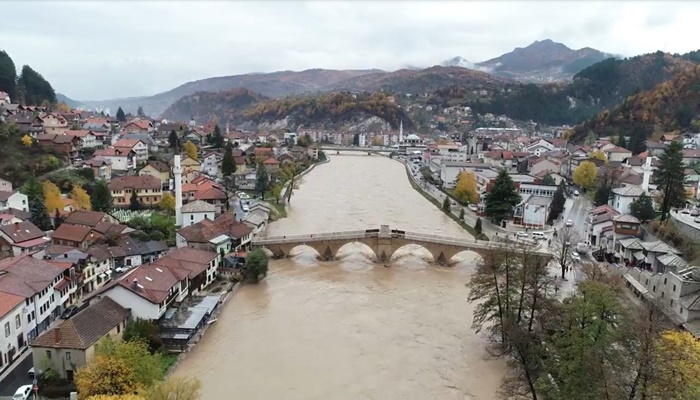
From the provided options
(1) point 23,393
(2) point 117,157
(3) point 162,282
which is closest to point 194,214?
(3) point 162,282

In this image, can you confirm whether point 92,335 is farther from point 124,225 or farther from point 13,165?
point 13,165

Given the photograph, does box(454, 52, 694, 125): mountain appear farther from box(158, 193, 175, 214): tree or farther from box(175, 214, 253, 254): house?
box(175, 214, 253, 254): house

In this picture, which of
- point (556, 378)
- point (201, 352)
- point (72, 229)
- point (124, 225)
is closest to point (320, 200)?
point (124, 225)

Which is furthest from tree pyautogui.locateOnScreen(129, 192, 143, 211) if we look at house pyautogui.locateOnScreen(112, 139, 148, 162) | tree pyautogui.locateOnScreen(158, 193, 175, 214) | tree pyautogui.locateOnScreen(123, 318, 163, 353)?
tree pyautogui.locateOnScreen(123, 318, 163, 353)

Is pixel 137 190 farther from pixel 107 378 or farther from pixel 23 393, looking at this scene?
pixel 107 378

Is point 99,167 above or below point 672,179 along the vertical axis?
below

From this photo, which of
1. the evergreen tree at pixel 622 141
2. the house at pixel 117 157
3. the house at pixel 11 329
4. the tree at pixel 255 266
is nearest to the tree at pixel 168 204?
the house at pixel 117 157
